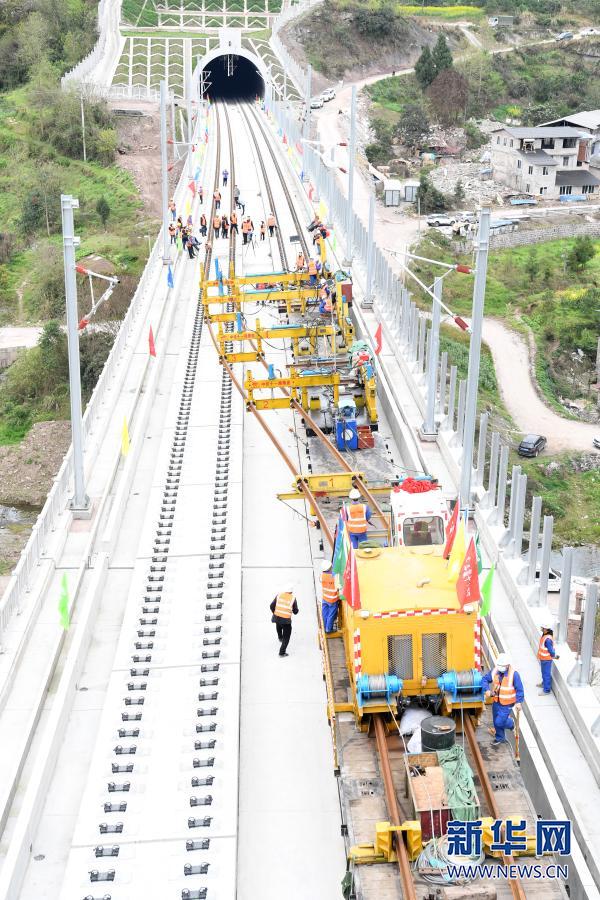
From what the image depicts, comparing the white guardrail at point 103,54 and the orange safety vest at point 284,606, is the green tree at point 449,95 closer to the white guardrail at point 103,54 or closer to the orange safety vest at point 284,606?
the white guardrail at point 103,54

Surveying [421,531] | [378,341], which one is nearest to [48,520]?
[421,531]

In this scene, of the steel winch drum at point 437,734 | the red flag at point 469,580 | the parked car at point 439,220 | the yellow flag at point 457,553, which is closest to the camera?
the steel winch drum at point 437,734

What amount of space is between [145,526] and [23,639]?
528cm

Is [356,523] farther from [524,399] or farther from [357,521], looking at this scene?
[524,399]

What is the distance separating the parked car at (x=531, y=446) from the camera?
155 feet

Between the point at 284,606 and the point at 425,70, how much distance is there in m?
103

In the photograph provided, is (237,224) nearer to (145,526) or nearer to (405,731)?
(145,526)

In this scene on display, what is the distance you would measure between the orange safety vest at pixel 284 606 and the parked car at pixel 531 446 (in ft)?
100

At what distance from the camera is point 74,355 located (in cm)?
2106

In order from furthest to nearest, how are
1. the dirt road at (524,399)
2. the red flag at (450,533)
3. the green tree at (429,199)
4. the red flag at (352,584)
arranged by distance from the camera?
the green tree at (429,199), the dirt road at (524,399), the red flag at (450,533), the red flag at (352,584)

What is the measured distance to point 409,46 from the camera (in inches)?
4828

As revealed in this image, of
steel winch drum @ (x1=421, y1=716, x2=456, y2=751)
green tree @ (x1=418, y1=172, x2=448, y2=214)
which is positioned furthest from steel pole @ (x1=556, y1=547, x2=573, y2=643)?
green tree @ (x1=418, y1=172, x2=448, y2=214)

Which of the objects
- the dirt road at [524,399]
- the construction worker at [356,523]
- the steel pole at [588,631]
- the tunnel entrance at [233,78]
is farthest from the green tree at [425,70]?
the steel pole at [588,631]

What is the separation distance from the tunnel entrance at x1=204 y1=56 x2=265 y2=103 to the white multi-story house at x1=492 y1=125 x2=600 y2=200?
3415 cm
